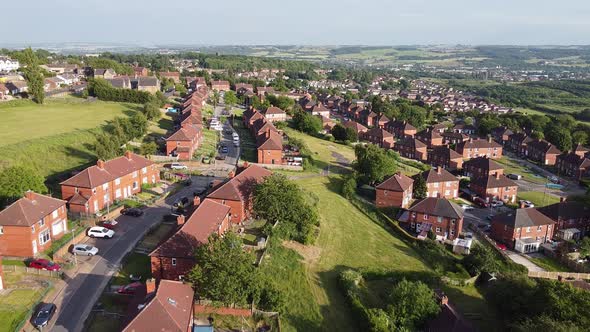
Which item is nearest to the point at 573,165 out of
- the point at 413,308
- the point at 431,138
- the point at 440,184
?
the point at 431,138

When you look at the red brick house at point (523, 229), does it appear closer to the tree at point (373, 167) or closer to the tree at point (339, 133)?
the tree at point (373, 167)

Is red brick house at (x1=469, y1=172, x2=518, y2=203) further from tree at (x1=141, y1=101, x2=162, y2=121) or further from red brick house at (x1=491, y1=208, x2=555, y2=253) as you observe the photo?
tree at (x1=141, y1=101, x2=162, y2=121)

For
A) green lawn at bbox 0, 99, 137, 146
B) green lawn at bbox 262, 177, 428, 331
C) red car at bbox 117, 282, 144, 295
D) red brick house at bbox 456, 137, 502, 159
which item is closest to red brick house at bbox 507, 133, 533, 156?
red brick house at bbox 456, 137, 502, 159

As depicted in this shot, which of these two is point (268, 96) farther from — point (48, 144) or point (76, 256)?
point (76, 256)

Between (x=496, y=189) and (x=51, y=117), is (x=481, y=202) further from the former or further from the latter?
(x=51, y=117)

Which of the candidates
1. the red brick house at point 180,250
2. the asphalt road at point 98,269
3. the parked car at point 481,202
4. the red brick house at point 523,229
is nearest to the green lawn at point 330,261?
the red brick house at point 180,250

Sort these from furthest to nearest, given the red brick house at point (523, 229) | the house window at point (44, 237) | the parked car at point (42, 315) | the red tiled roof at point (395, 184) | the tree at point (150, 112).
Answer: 1. the tree at point (150, 112)
2. the red tiled roof at point (395, 184)
3. the red brick house at point (523, 229)
4. the house window at point (44, 237)
5. the parked car at point (42, 315)
